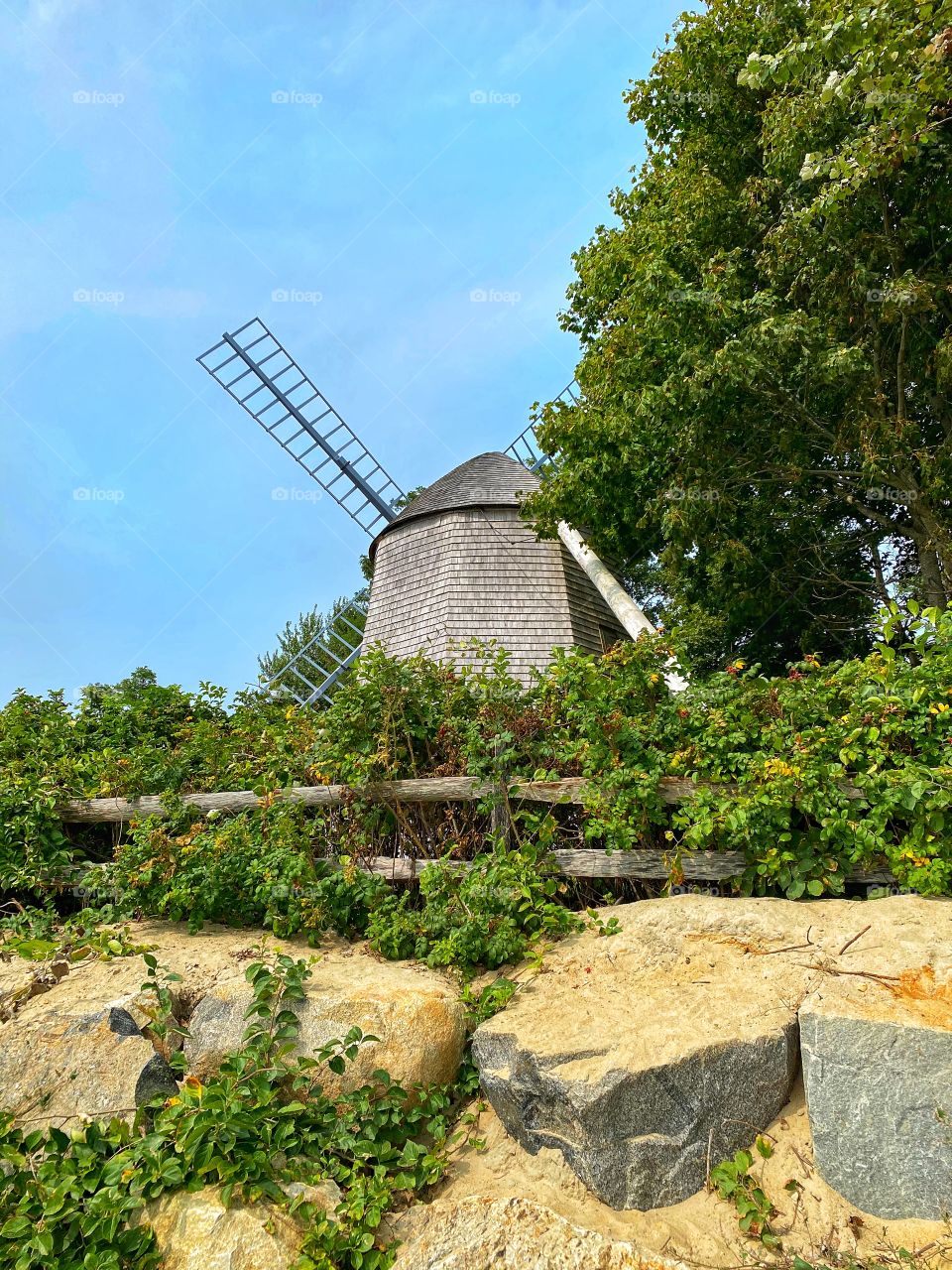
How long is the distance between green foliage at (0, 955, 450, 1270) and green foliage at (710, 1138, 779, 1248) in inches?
51.2

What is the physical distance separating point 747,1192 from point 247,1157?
2.20m

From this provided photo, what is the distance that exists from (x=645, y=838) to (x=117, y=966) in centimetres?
358

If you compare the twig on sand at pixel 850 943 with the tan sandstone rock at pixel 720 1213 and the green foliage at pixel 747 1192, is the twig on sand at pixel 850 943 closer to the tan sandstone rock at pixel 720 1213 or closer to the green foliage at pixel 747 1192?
the tan sandstone rock at pixel 720 1213

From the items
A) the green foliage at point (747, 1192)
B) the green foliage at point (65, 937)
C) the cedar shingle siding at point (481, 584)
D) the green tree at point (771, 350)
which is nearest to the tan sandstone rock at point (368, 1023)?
the green foliage at point (65, 937)

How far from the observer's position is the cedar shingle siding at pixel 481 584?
1445 cm

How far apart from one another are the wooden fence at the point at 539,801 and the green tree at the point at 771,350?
4548 mm

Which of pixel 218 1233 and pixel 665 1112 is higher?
pixel 665 1112

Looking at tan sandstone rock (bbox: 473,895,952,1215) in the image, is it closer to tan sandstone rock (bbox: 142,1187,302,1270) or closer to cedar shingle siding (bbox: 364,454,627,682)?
tan sandstone rock (bbox: 142,1187,302,1270)

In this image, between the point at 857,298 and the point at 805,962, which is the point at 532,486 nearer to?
the point at 857,298

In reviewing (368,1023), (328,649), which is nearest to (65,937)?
(368,1023)

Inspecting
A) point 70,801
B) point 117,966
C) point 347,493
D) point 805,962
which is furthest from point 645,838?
point 347,493

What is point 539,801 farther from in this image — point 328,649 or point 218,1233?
point 328,649

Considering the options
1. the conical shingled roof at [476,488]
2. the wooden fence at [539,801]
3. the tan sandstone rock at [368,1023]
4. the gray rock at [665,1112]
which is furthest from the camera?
the conical shingled roof at [476,488]

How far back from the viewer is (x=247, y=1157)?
138 inches
